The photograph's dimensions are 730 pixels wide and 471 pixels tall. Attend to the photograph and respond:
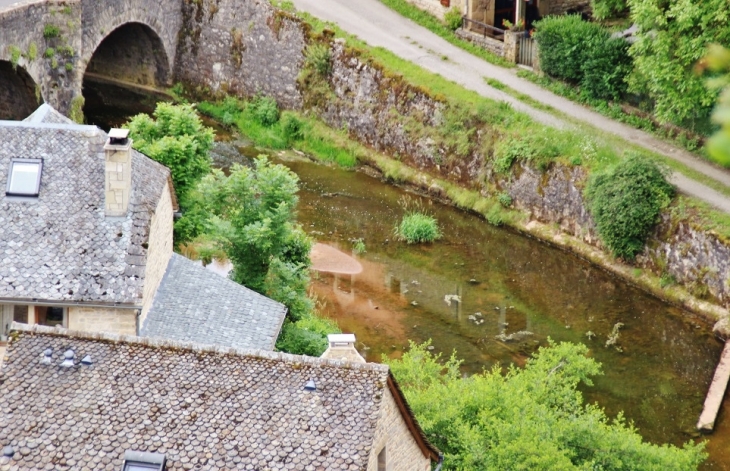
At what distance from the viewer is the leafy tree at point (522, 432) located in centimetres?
2438

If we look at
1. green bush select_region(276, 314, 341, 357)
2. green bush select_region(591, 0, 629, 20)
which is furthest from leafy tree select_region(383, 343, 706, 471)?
green bush select_region(591, 0, 629, 20)

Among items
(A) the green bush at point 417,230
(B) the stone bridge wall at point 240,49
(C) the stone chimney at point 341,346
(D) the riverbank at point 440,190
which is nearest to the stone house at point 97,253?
(C) the stone chimney at point 341,346

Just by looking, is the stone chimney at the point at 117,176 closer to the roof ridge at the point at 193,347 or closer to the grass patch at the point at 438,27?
the roof ridge at the point at 193,347

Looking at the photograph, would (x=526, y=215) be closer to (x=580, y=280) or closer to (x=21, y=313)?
(x=580, y=280)

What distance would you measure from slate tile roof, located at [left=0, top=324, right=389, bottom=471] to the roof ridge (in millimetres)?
23

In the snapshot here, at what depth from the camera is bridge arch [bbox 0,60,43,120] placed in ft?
159

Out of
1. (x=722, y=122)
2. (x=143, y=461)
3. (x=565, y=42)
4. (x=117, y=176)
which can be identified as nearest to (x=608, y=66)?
(x=565, y=42)

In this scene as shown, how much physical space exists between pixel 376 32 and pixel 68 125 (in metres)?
Answer: 26.5

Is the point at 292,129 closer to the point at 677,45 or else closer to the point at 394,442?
the point at 677,45

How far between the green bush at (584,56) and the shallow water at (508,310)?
7099 millimetres

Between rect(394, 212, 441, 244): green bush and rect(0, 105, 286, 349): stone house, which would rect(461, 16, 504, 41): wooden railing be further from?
rect(0, 105, 286, 349): stone house

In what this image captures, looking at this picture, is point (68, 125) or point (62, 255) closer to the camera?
point (62, 255)

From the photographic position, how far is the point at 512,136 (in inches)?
1806

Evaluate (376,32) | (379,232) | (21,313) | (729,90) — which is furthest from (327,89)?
(729,90)
